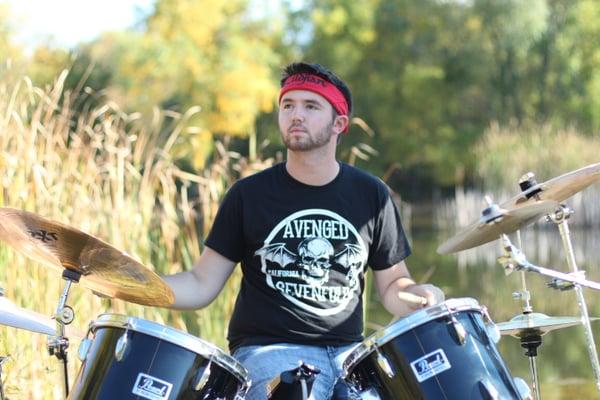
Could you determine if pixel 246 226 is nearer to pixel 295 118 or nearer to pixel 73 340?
pixel 295 118

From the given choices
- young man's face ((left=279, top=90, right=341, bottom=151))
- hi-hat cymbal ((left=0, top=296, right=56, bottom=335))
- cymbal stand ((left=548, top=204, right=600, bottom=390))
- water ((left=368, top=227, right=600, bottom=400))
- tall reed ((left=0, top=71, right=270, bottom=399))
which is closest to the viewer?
hi-hat cymbal ((left=0, top=296, right=56, bottom=335))

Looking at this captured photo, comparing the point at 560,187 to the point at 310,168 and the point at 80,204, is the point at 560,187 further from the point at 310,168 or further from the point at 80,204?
→ the point at 80,204

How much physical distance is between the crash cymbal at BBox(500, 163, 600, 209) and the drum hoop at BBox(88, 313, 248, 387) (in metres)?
1.08

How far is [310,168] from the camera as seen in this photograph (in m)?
3.32

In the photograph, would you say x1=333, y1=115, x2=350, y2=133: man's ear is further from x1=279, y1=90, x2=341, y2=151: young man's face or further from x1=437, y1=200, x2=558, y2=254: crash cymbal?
x1=437, y1=200, x2=558, y2=254: crash cymbal

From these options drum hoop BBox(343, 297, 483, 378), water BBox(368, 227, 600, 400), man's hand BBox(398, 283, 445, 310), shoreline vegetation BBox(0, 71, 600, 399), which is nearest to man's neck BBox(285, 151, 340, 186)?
man's hand BBox(398, 283, 445, 310)

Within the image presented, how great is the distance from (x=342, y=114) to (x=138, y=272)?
1085mm

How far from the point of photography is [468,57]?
32.2 meters

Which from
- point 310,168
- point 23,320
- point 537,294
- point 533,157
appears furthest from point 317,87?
point 533,157

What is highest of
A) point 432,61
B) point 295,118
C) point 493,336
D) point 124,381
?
point 432,61

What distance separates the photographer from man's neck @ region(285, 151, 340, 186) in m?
3.31

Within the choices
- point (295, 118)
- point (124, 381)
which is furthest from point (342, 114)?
point (124, 381)

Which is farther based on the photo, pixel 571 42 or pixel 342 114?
pixel 571 42

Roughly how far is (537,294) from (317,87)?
778 centimetres
